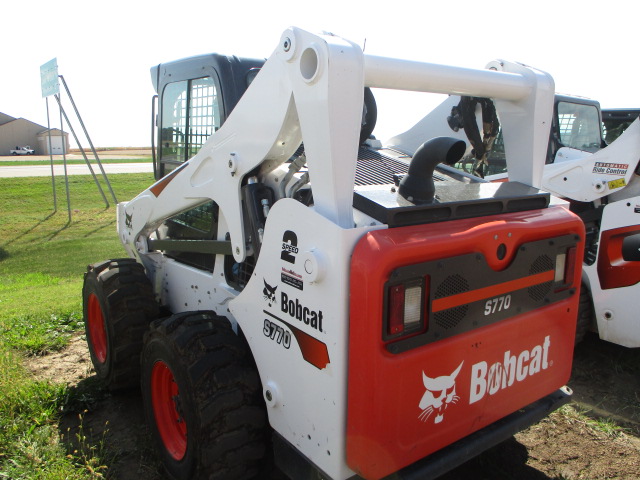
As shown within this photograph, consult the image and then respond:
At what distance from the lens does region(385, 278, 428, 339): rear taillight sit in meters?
1.93

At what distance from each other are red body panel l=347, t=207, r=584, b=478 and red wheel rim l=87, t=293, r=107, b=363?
8.95 feet

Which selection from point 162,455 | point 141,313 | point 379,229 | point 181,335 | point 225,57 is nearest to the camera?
point 379,229

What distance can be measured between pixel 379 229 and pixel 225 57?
5.75 feet

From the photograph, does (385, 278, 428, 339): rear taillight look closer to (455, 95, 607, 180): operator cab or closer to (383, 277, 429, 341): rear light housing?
(383, 277, 429, 341): rear light housing

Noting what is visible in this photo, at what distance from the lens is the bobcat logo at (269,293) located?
2.29 meters

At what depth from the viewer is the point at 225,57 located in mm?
3146

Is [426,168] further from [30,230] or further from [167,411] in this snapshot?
[30,230]

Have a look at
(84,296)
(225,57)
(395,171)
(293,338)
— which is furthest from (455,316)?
(84,296)

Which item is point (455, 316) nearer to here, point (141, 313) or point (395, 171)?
point (395, 171)

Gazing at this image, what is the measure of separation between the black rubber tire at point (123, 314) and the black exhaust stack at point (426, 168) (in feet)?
6.93

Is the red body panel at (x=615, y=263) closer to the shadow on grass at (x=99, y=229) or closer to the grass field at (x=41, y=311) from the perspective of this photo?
the grass field at (x=41, y=311)

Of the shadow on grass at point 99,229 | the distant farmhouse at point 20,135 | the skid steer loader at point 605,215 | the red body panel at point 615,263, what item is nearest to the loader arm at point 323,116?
the skid steer loader at point 605,215

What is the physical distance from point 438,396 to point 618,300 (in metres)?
2.64

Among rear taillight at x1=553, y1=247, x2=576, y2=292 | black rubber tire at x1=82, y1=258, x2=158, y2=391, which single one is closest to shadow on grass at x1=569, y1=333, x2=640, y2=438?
rear taillight at x1=553, y1=247, x2=576, y2=292
